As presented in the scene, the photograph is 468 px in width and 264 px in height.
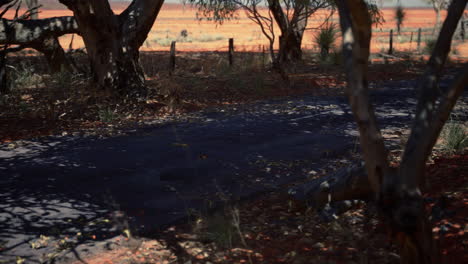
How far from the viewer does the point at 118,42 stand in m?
13.0

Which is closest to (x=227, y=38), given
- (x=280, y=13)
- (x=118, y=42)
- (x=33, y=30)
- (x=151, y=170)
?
(x=280, y=13)

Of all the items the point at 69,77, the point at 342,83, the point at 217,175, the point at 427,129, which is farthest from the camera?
the point at 342,83

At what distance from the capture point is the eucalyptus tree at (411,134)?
3.65 metres

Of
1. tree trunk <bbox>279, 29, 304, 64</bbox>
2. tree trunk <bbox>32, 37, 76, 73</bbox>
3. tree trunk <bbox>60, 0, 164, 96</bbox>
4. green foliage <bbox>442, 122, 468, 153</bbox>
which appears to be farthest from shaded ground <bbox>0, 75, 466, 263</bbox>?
tree trunk <bbox>279, 29, 304, 64</bbox>

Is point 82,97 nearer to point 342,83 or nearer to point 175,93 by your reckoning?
point 175,93

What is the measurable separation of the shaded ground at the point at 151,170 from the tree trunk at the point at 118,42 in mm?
2359

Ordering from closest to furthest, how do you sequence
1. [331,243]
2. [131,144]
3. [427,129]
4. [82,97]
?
[427,129]
[331,243]
[131,144]
[82,97]

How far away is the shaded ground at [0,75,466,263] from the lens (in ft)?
18.7

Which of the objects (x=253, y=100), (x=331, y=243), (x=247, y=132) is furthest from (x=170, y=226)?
(x=253, y=100)

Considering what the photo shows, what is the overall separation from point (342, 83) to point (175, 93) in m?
6.88

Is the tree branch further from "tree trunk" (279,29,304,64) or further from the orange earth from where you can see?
"tree trunk" (279,29,304,64)

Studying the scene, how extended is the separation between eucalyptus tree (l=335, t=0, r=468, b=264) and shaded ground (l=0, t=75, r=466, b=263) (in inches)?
67.9

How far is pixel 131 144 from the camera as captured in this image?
9.72m

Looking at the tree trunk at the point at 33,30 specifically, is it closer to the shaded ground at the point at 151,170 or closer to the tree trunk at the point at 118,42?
the tree trunk at the point at 118,42
